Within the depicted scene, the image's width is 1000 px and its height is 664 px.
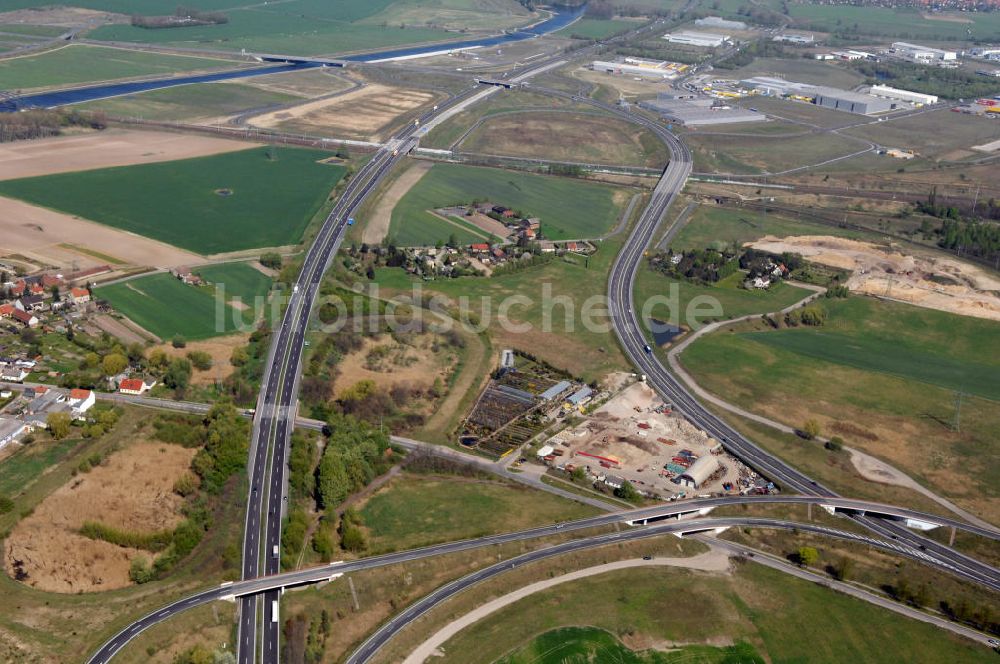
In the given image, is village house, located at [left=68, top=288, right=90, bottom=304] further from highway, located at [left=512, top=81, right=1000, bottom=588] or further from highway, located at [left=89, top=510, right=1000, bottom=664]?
highway, located at [left=512, top=81, right=1000, bottom=588]

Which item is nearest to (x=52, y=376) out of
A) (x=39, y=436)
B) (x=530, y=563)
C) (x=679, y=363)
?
(x=39, y=436)

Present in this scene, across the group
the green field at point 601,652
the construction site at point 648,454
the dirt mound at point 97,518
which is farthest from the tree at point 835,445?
the dirt mound at point 97,518

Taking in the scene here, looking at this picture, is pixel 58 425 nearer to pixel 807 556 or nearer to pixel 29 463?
pixel 29 463

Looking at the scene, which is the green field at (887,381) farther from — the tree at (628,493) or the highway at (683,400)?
the tree at (628,493)

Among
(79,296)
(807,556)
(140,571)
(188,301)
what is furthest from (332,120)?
(807,556)

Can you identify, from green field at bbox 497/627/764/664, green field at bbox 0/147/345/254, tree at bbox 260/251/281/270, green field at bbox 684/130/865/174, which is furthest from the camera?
green field at bbox 684/130/865/174

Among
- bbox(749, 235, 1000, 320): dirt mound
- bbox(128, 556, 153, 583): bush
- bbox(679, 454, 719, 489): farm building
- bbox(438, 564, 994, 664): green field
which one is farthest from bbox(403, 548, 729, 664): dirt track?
bbox(749, 235, 1000, 320): dirt mound
